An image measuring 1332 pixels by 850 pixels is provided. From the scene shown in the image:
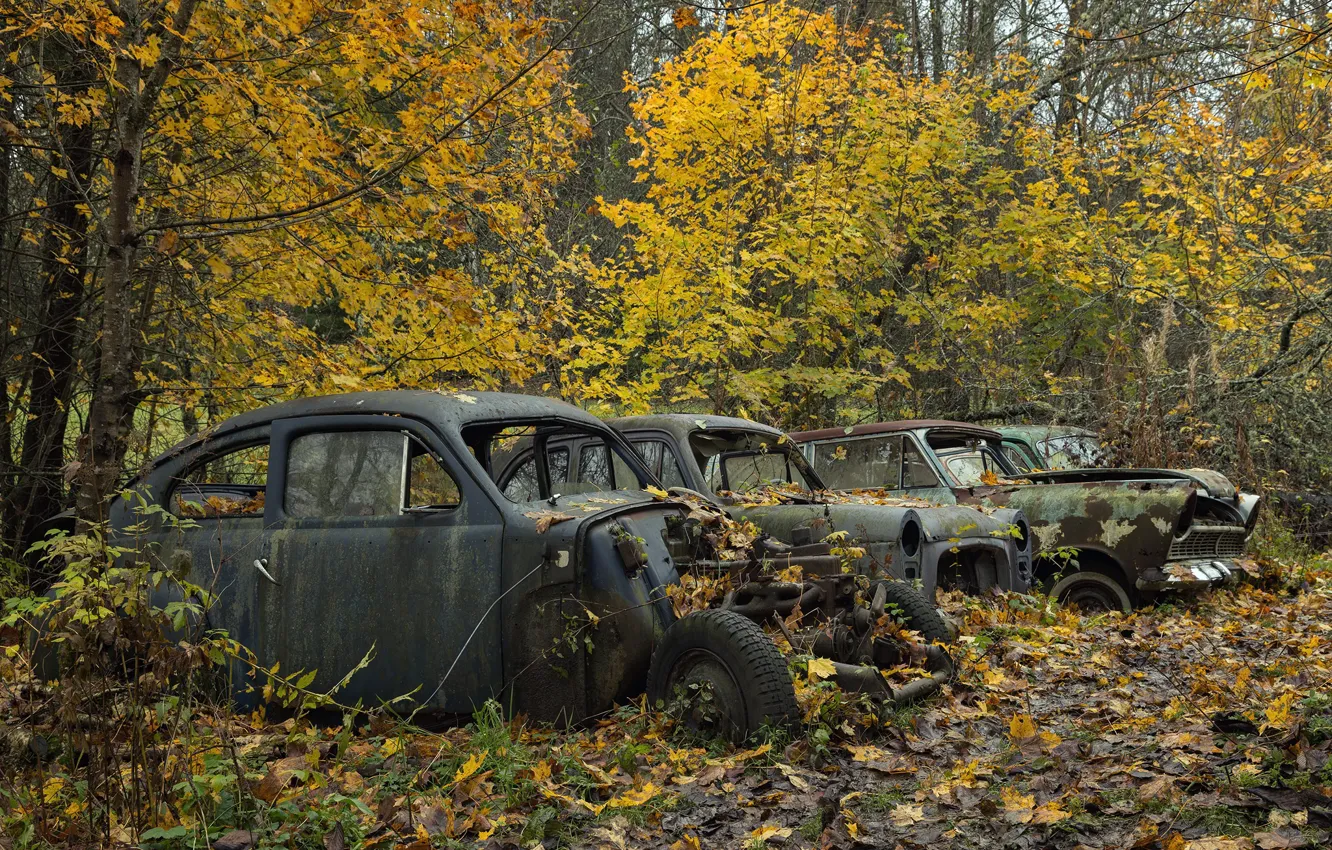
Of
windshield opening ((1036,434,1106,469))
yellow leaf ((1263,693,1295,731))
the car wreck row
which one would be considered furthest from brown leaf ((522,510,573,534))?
windshield opening ((1036,434,1106,469))

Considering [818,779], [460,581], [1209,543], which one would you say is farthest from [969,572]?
[460,581]

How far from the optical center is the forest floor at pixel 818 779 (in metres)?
3.37

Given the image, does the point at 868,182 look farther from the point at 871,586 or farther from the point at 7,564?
the point at 7,564

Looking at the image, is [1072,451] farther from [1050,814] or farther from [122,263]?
[122,263]

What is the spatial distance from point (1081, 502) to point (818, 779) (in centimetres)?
521

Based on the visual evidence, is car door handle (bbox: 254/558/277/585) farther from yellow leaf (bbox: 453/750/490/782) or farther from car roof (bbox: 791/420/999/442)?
car roof (bbox: 791/420/999/442)

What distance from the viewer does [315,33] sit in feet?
24.3

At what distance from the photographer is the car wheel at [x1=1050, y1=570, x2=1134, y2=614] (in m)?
8.20

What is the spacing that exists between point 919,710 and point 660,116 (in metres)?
8.75

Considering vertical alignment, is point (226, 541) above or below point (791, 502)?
below

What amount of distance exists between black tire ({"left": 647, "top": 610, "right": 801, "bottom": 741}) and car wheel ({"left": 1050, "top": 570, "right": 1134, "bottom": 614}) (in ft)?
15.8

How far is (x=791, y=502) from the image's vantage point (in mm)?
7184

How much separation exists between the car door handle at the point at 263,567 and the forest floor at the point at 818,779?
2.21 ft

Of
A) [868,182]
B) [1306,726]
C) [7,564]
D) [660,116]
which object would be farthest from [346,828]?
[868,182]
